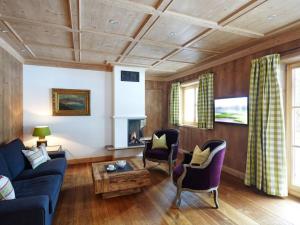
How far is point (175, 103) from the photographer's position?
587 centimetres

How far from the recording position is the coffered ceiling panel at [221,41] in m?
2.90

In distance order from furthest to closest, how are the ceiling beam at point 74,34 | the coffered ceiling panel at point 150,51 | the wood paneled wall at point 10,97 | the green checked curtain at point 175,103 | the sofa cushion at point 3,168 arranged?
the green checked curtain at point 175,103 < the coffered ceiling panel at point 150,51 < the wood paneled wall at point 10,97 < the sofa cushion at point 3,168 < the ceiling beam at point 74,34

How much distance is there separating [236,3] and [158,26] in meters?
1.02

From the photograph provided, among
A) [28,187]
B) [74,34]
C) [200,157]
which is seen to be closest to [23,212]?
[28,187]

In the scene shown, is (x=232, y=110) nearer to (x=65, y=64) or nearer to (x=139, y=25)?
(x=139, y=25)

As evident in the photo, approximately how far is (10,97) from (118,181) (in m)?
2.64

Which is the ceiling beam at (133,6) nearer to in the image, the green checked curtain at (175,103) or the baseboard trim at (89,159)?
the green checked curtain at (175,103)

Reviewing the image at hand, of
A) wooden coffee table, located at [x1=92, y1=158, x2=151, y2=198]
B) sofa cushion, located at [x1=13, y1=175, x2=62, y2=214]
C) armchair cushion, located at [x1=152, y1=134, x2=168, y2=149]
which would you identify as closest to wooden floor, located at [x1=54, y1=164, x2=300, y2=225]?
wooden coffee table, located at [x1=92, y1=158, x2=151, y2=198]

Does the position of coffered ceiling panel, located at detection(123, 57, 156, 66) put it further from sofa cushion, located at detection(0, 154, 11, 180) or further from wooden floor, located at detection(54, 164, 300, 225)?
sofa cushion, located at detection(0, 154, 11, 180)

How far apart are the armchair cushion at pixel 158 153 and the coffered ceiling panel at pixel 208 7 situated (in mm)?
2725

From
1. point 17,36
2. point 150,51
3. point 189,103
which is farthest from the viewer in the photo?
point 189,103

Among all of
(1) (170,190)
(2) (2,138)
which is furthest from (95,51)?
(1) (170,190)

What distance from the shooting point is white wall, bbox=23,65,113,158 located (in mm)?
4359

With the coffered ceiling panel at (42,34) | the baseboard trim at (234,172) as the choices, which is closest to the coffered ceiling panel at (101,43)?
the coffered ceiling panel at (42,34)
